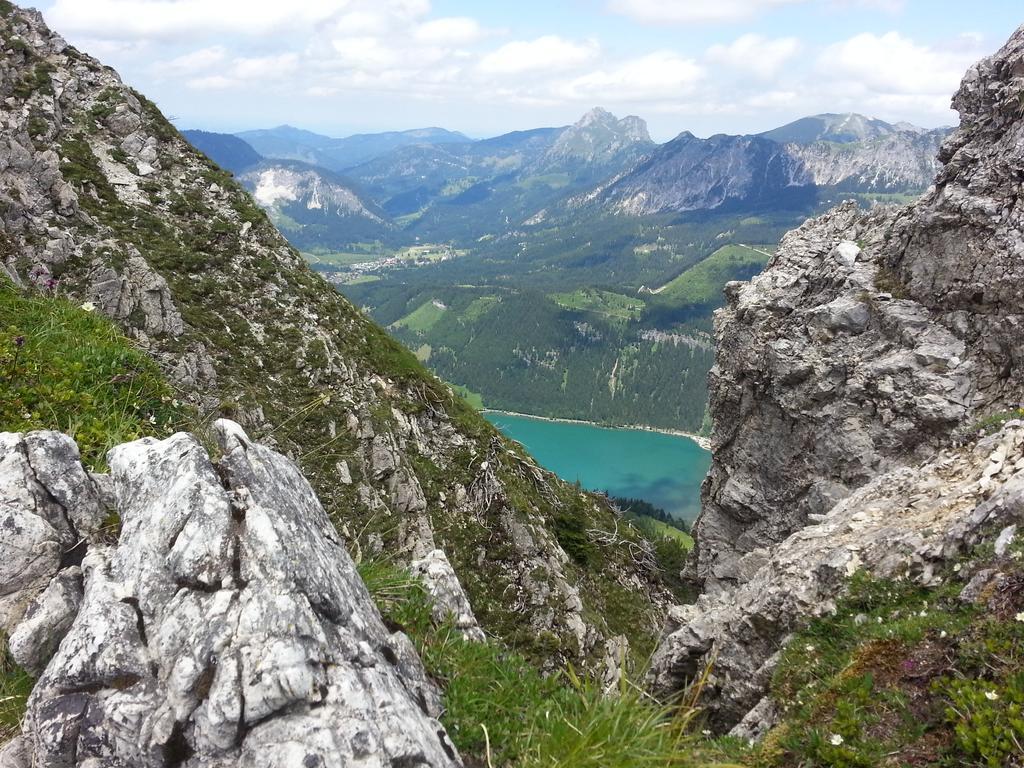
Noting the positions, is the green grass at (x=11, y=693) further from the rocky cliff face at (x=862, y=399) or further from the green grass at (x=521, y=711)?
the rocky cliff face at (x=862, y=399)

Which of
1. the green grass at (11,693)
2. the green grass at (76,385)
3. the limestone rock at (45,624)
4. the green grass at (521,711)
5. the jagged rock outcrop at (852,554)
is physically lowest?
the jagged rock outcrop at (852,554)

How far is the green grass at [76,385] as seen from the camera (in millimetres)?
7875

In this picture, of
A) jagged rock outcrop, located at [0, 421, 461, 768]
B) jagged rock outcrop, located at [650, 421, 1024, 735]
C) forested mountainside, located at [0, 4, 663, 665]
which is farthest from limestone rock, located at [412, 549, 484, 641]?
forested mountainside, located at [0, 4, 663, 665]

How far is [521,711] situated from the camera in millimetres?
6461

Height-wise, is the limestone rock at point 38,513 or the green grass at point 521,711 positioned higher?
the limestone rock at point 38,513

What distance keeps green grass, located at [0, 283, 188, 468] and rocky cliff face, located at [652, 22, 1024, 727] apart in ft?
37.5

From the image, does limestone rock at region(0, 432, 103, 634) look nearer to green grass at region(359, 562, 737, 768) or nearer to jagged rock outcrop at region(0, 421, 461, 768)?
jagged rock outcrop at region(0, 421, 461, 768)

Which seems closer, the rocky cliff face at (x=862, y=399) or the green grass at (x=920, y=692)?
the green grass at (x=920, y=692)

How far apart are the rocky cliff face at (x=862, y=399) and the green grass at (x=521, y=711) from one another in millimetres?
6295

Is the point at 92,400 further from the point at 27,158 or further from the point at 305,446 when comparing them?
the point at 27,158

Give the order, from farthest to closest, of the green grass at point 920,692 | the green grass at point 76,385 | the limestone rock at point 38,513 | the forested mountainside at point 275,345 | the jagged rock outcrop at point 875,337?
the jagged rock outcrop at point 875,337, the forested mountainside at point 275,345, the green grass at point 76,385, the green grass at point 920,692, the limestone rock at point 38,513

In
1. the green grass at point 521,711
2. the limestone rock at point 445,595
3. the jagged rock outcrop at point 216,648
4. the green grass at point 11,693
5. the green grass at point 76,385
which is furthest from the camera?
the limestone rock at point 445,595

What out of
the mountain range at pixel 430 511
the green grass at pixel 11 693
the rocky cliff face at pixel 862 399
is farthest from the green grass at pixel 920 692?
the green grass at pixel 11 693

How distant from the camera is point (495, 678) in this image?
22.9 ft
